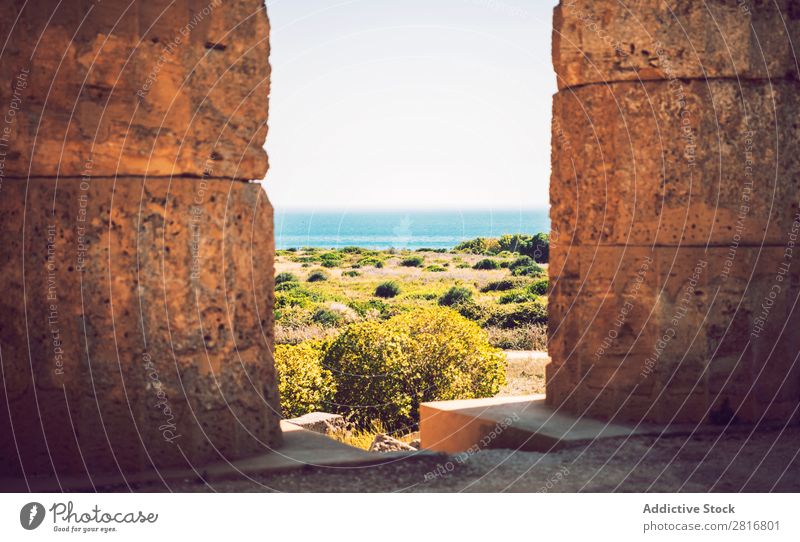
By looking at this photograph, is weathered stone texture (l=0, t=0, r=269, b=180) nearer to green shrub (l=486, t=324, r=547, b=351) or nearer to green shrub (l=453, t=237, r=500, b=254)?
A: green shrub (l=486, t=324, r=547, b=351)

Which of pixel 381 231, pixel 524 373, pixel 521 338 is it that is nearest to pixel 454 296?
pixel 521 338

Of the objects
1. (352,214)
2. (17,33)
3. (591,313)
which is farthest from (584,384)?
(352,214)

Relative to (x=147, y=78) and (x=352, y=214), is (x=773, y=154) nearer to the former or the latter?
(x=147, y=78)

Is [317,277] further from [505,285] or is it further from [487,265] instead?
[505,285]

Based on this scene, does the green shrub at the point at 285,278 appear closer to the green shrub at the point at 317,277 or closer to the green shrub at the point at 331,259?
the green shrub at the point at 317,277

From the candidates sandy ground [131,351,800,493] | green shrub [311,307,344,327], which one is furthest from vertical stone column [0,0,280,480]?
green shrub [311,307,344,327]

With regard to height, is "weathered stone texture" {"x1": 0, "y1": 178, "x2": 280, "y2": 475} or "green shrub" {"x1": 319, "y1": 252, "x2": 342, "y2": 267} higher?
"weathered stone texture" {"x1": 0, "y1": 178, "x2": 280, "y2": 475}

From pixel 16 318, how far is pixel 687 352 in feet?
13.5

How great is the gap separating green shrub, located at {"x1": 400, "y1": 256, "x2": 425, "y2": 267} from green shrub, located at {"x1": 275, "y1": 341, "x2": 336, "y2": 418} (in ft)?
97.4

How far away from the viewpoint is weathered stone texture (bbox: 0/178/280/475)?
508 centimetres

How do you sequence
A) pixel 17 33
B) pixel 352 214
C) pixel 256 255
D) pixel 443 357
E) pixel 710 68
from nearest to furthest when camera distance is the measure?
pixel 17 33, pixel 256 255, pixel 710 68, pixel 443 357, pixel 352 214

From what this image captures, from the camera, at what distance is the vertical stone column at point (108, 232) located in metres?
5.05

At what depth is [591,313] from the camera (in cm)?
677

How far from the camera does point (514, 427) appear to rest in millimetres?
6629
